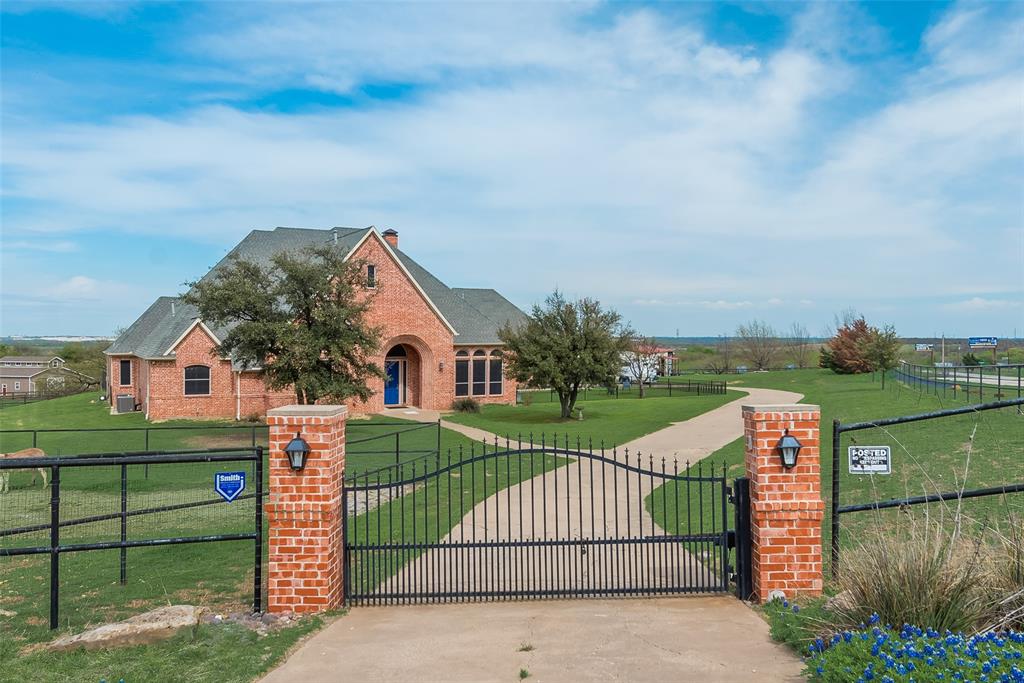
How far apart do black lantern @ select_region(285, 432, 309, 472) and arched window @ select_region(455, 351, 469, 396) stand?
3021 cm

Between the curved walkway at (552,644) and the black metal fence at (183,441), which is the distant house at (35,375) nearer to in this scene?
the black metal fence at (183,441)

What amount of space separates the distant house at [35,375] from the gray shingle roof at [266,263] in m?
22.8

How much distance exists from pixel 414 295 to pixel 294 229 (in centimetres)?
865

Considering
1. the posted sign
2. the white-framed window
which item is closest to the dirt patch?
the posted sign

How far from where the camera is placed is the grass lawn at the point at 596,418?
24.7 metres

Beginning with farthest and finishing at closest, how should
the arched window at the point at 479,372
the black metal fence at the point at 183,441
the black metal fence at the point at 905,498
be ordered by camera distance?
the arched window at the point at 479,372, the black metal fence at the point at 183,441, the black metal fence at the point at 905,498

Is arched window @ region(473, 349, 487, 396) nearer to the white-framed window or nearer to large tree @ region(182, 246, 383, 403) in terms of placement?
the white-framed window

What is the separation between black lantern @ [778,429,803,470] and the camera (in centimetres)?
681

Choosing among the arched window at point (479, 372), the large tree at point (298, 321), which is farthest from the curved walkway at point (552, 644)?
the arched window at point (479, 372)

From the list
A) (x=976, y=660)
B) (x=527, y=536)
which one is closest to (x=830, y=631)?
(x=976, y=660)

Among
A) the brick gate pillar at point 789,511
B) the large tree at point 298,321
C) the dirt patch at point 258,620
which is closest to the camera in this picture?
the dirt patch at point 258,620

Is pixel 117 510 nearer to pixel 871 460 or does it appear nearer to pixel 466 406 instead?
pixel 871 460

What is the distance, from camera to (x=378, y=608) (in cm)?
709

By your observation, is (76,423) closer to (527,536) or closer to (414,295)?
(414,295)
